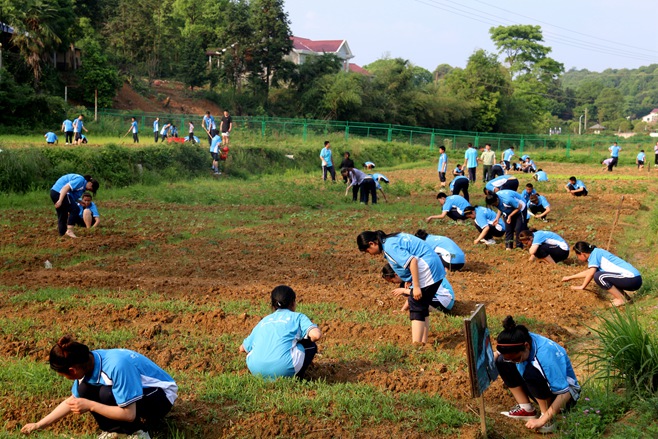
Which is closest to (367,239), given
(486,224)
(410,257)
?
(410,257)

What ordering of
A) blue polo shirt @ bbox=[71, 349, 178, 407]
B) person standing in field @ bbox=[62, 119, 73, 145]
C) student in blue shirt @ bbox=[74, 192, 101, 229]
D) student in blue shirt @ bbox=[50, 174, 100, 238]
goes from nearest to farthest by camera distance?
blue polo shirt @ bbox=[71, 349, 178, 407], student in blue shirt @ bbox=[50, 174, 100, 238], student in blue shirt @ bbox=[74, 192, 101, 229], person standing in field @ bbox=[62, 119, 73, 145]

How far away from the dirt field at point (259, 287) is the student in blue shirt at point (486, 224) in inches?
12.6

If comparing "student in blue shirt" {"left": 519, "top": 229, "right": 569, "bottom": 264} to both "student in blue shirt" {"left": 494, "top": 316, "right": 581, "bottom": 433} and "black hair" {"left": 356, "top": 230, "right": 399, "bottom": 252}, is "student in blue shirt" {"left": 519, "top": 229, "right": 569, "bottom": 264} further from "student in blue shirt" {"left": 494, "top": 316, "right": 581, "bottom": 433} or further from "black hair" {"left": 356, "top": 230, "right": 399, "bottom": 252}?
"student in blue shirt" {"left": 494, "top": 316, "right": 581, "bottom": 433}

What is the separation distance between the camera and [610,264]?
9578mm

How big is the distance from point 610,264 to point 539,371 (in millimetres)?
4741

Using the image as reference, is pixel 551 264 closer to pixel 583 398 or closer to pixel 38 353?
pixel 583 398

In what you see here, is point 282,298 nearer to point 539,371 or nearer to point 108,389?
point 108,389

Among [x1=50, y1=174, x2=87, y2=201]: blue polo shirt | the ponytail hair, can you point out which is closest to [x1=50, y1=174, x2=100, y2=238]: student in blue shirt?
[x1=50, y1=174, x2=87, y2=201]: blue polo shirt

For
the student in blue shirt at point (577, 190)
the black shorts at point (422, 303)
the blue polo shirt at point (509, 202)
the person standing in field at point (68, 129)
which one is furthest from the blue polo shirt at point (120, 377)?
the person standing in field at point (68, 129)

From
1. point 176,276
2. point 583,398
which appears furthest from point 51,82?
point 583,398

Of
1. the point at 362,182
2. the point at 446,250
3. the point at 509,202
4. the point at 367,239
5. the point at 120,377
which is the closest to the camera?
the point at 120,377

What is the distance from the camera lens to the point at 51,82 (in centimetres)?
4159

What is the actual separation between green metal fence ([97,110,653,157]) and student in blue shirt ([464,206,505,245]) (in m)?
26.6

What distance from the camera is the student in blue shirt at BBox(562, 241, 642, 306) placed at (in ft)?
30.7
